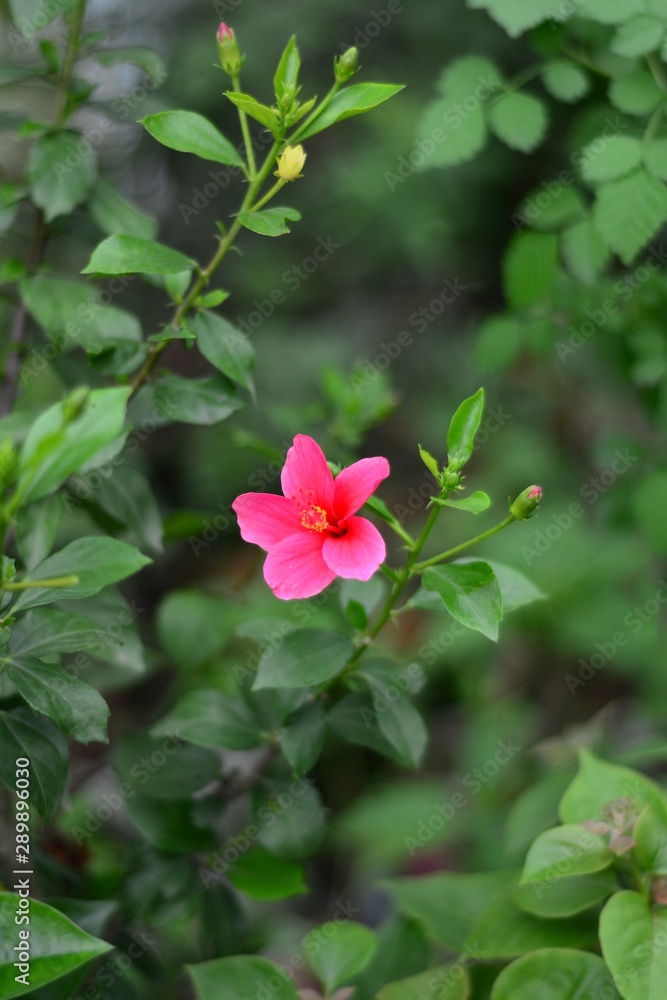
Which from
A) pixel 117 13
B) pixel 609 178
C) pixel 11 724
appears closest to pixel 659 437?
pixel 609 178

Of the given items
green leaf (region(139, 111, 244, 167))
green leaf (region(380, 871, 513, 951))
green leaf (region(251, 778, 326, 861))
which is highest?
green leaf (region(139, 111, 244, 167))

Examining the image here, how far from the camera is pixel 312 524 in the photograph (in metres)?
0.94

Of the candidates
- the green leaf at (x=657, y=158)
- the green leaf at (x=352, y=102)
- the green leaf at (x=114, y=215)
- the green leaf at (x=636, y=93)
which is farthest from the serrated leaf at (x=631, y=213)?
the green leaf at (x=114, y=215)

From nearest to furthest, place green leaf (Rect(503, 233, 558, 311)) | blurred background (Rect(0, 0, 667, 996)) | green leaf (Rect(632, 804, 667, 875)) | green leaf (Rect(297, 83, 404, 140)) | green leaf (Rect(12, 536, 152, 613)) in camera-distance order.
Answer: green leaf (Rect(12, 536, 152, 613)) → green leaf (Rect(297, 83, 404, 140)) → green leaf (Rect(632, 804, 667, 875)) → green leaf (Rect(503, 233, 558, 311)) → blurred background (Rect(0, 0, 667, 996))

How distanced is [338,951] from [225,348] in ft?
2.70

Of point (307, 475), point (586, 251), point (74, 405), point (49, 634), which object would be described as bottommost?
point (49, 634)

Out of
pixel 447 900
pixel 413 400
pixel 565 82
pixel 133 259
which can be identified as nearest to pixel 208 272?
pixel 133 259

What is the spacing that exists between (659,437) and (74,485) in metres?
1.22

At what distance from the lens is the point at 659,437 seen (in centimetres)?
175

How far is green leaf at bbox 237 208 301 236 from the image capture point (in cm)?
92

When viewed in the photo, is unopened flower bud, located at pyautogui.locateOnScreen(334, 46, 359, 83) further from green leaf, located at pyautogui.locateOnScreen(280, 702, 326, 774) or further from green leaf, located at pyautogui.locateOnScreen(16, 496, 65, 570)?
green leaf, located at pyautogui.locateOnScreen(280, 702, 326, 774)

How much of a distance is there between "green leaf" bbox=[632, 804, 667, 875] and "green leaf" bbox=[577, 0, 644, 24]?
1.15 meters

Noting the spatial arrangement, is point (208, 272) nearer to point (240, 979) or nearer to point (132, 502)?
point (132, 502)

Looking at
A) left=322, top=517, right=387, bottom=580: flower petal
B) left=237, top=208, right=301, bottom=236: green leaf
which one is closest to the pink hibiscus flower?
left=322, top=517, right=387, bottom=580: flower petal
